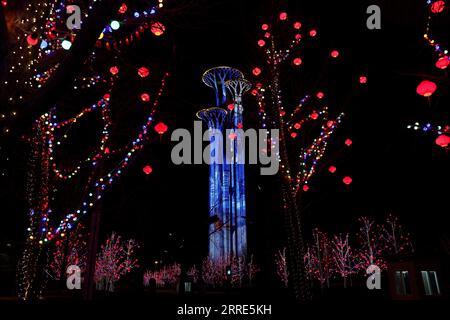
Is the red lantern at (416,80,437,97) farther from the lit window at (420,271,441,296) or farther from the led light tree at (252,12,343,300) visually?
the lit window at (420,271,441,296)

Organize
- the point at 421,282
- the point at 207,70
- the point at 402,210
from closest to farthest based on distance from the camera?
the point at 421,282
the point at 402,210
the point at 207,70

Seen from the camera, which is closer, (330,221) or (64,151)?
(64,151)

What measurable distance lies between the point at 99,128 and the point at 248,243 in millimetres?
29707

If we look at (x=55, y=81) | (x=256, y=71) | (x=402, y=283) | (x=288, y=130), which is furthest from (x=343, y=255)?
(x=55, y=81)

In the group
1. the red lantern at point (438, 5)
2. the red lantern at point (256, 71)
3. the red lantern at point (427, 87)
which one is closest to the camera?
the red lantern at point (438, 5)

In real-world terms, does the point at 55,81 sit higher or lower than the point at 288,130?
lower

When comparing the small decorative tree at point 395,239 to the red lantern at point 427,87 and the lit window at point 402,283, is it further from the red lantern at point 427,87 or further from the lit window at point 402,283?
Answer: the red lantern at point 427,87

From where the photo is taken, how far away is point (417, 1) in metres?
7.49

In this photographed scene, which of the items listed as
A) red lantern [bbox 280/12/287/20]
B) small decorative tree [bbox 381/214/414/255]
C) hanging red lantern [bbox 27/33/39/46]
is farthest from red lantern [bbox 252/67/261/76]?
small decorative tree [bbox 381/214/414/255]

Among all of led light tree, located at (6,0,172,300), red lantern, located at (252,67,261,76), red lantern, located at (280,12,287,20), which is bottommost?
led light tree, located at (6,0,172,300)

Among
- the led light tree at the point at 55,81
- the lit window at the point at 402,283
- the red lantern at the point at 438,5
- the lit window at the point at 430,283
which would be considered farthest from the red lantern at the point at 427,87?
the lit window at the point at 402,283

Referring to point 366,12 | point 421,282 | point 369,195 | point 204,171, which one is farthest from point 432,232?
point 204,171

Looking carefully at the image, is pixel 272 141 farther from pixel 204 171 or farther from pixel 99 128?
pixel 204 171

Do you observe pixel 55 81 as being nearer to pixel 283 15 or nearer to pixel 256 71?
pixel 256 71
